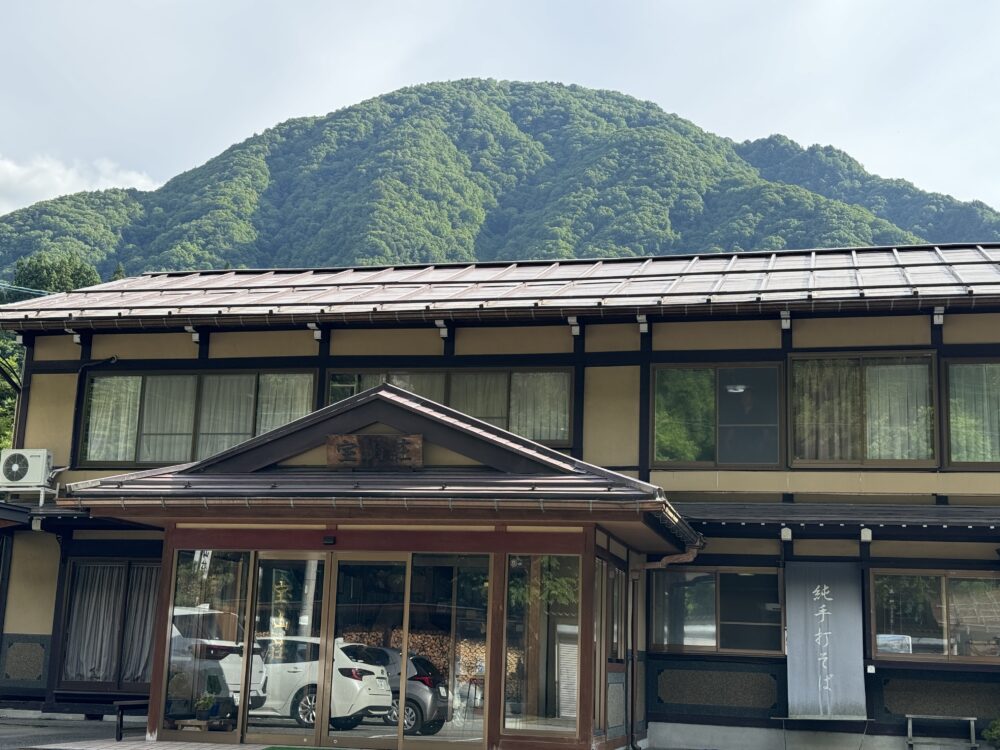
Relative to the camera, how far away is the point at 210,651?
12.2m

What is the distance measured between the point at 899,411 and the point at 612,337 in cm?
394

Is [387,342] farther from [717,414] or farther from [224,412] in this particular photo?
[717,414]

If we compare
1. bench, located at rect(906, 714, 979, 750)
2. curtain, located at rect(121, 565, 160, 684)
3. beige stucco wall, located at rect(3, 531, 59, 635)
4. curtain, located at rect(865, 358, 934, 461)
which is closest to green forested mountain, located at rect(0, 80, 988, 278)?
beige stucco wall, located at rect(3, 531, 59, 635)

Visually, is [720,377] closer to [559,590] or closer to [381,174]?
[559,590]

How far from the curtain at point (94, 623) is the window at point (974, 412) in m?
12.1

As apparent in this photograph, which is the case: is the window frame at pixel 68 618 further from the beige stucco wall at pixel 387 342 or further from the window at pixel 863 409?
the window at pixel 863 409

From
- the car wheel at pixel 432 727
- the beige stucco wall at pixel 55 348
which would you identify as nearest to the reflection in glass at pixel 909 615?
the car wheel at pixel 432 727

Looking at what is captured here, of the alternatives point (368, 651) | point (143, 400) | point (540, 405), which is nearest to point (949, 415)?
point (540, 405)

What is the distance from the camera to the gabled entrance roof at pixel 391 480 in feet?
35.7

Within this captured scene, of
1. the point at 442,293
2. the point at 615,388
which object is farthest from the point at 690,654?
the point at 442,293

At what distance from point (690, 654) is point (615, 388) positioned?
12.2 ft

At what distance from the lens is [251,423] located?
16328 millimetres

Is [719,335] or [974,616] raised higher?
[719,335]

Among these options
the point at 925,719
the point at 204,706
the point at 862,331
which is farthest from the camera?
the point at 862,331
